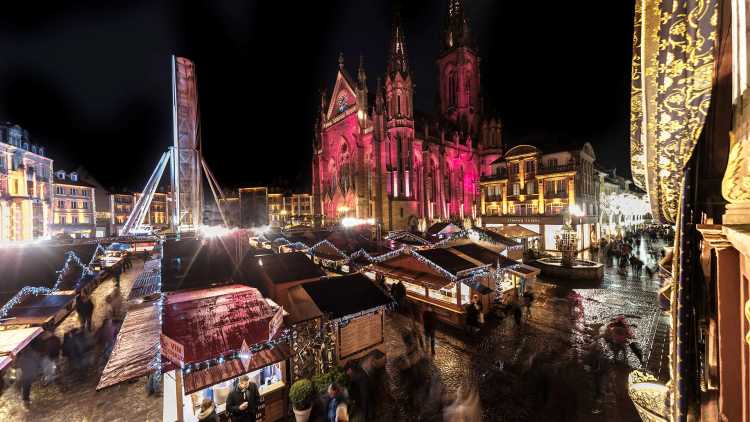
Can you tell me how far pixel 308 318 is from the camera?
300 inches

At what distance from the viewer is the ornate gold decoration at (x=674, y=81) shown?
6.84 ft

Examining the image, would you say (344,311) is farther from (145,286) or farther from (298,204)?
(298,204)

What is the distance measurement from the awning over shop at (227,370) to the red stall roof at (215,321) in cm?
38

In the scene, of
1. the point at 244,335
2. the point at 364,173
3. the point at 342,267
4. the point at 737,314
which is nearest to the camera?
the point at 737,314

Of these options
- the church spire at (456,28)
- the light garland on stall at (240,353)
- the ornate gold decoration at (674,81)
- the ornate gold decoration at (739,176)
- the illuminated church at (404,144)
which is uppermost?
the church spire at (456,28)

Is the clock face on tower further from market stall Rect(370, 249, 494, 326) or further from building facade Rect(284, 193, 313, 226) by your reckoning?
market stall Rect(370, 249, 494, 326)

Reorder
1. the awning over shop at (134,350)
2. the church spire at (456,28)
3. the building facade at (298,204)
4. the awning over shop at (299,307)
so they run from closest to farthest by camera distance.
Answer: the awning over shop at (134,350), the awning over shop at (299,307), the church spire at (456,28), the building facade at (298,204)

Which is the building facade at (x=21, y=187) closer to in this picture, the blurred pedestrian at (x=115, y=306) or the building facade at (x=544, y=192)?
the blurred pedestrian at (x=115, y=306)

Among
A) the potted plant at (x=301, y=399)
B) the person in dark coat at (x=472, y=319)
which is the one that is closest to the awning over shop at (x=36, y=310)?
the potted plant at (x=301, y=399)

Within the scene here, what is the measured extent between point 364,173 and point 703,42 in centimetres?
3929

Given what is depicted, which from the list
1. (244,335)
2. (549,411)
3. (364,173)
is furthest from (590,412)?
(364,173)

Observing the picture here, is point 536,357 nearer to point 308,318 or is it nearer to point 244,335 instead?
point 308,318

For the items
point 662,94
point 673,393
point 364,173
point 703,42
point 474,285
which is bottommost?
point 474,285

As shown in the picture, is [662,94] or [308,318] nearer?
[662,94]
